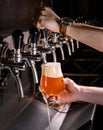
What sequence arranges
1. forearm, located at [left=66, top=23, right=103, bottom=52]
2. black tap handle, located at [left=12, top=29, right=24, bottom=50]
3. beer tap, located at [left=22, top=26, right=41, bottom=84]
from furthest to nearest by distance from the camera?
forearm, located at [left=66, top=23, right=103, bottom=52], beer tap, located at [left=22, top=26, right=41, bottom=84], black tap handle, located at [left=12, top=29, right=24, bottom=50]

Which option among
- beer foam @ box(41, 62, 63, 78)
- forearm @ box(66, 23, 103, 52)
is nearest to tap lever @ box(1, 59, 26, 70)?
beer foam @ box(41, 62, 63, 78)

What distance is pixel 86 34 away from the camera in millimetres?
1506

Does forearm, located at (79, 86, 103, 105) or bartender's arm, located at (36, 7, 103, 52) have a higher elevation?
bartender's arm, located at (36, 7, 103, 52)

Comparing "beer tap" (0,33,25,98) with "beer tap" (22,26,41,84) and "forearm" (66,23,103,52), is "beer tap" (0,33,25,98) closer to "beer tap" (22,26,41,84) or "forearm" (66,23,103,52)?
"beer tap" (22,26,41,84)

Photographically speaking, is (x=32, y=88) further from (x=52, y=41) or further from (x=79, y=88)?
(x=79, y=88)

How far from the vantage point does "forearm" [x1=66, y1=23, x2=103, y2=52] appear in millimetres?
1491

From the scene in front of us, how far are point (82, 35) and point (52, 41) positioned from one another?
0.16 metres

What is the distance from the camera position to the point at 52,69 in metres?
1.17

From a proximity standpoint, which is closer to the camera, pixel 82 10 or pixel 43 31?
pixel 43 31

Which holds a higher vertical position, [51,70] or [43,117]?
[51,70]

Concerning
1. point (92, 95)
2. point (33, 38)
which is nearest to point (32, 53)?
point (33, 38)

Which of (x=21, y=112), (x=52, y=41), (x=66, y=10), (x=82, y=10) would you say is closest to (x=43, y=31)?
(x=52, y=41)

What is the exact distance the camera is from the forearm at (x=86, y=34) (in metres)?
1.49

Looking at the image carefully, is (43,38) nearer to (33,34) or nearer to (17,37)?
(33,34)
